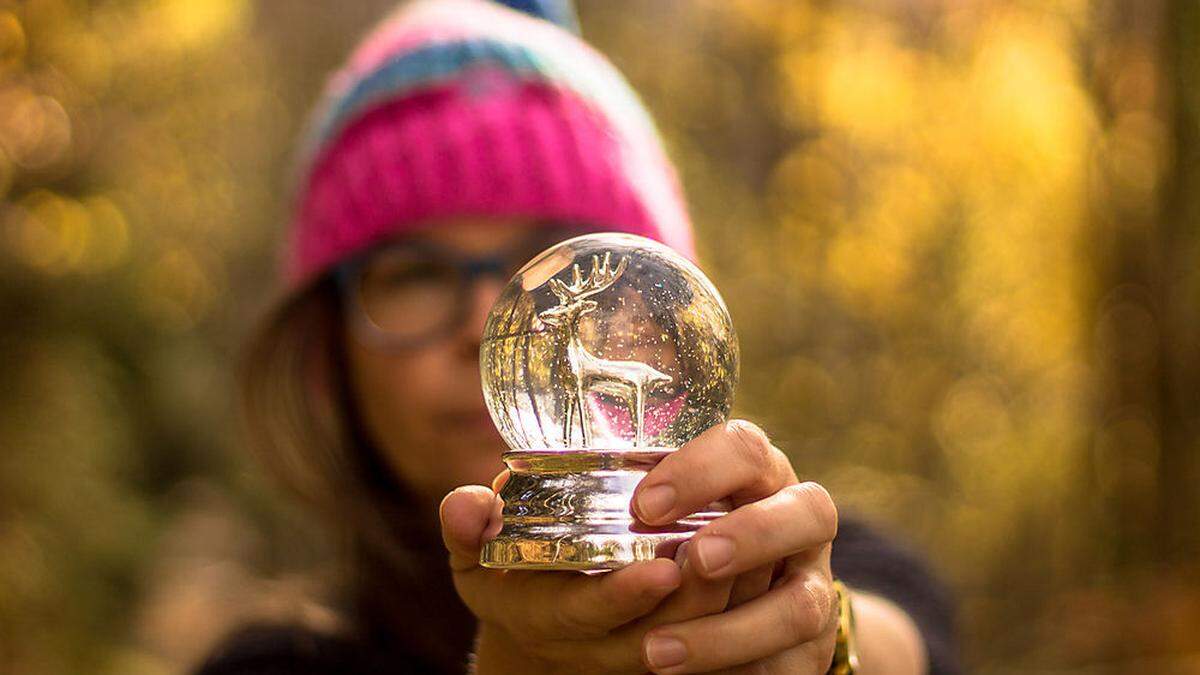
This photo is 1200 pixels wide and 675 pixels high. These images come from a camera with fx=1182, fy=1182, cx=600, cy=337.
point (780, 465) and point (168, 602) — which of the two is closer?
point (780, 465)

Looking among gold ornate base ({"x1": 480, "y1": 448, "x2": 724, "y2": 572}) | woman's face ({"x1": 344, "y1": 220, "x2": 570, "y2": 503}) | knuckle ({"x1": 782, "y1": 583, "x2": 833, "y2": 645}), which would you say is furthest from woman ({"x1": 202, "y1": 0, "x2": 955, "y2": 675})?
gold ornate base ({"x1": 480, "y1": 448, "x2": 724, "y2": 572})

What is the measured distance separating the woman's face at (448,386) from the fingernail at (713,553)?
37.1 inches

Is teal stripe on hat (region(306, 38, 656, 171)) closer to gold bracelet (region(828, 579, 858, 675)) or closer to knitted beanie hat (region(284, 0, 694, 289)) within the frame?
knitted beanie hat (region(284, 0, 694, 289))

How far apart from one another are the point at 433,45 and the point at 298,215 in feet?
1.39

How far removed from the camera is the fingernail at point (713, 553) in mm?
Answer: 766

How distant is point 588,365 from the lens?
2.70 feet

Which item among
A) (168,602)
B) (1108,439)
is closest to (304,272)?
(168,602)

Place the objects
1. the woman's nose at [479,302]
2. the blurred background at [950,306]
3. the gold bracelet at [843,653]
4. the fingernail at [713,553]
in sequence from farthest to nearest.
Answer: the blurred background at [950,306], the woman's nose at [479,302], the gold bracelet at [843,653], the fingernail at [713,553]

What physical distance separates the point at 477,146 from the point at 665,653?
1.27m

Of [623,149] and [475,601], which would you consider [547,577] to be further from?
[623,149]

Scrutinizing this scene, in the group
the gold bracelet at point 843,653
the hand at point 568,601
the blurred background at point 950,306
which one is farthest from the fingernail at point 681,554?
the blurred background at point 950,306

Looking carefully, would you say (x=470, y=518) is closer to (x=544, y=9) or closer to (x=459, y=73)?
(x=459, y=73)

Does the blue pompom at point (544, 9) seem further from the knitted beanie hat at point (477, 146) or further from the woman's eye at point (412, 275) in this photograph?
the woman's eye at point (412, 275)

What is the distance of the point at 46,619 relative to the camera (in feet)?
9.87
